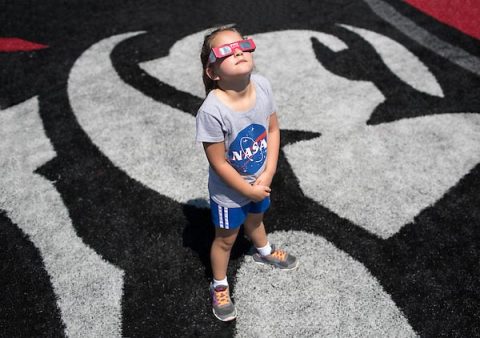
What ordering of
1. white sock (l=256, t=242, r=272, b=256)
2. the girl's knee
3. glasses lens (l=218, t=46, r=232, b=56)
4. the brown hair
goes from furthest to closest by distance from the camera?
white sock (l=256, t=242, r=272, b=256) < the girl's knee < the brown hair < glasses lens (l=218, t=46, r=232, b=56)

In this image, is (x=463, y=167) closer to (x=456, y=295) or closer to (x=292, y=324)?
(x=456, y=295)

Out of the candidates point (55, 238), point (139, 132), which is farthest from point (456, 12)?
point (55, 238)

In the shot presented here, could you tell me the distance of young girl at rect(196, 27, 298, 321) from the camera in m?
2.02

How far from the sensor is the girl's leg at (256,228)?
2.64 meters

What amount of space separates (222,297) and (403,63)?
3886 mm

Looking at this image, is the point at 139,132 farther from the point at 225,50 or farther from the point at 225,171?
the point at 225,50

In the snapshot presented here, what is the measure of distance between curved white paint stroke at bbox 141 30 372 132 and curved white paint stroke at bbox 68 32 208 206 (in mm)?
512

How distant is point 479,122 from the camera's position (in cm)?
421

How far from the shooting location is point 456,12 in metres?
6.15

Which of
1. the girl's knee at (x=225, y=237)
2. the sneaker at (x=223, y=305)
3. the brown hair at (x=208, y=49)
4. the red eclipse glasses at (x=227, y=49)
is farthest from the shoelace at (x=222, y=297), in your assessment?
the red eclipse glasses at (x=227, y=49)

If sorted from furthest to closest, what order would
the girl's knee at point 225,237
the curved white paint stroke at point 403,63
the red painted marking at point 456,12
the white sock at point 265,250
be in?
the red painted marking at point 456,12
the curved white paint stroke at point 403,63
the white sock at point 265,250
the girl's knee at point 225,237

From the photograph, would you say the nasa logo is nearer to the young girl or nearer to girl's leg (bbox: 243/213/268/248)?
the young girl

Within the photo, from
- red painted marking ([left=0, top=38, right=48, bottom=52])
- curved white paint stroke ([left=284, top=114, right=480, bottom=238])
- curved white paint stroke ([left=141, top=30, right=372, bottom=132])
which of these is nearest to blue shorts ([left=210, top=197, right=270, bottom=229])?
curved white paint stroke ([left=284, top=114, right=480, bottom=238])

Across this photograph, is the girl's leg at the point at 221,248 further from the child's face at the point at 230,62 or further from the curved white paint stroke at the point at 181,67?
the curved white paint stroke at the point at 181,67
